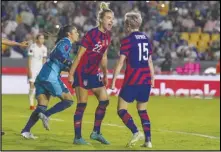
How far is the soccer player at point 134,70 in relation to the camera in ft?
40.1

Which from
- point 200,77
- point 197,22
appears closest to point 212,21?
point 197,22

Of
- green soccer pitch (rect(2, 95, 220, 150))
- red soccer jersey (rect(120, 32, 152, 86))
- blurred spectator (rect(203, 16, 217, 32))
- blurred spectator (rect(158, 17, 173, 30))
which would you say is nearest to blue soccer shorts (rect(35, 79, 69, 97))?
green soccer pitch (rect(2, 95, 220, 150))

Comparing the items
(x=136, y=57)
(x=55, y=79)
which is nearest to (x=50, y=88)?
(x=55, y=79)

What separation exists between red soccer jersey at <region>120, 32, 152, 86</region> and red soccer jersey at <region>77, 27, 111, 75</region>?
483mm

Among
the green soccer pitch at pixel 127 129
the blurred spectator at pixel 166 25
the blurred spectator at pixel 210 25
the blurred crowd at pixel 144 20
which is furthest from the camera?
the blurred spectator at pixel 210 25

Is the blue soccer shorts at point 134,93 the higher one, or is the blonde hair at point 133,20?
the blonde hair at point 133,20

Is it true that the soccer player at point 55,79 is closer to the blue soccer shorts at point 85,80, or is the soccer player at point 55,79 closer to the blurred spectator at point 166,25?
the blue soccer shorts at point 85,80

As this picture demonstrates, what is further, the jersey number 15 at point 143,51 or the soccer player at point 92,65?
the soccer player at point 92,65

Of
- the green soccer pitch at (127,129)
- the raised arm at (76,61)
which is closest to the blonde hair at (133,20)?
the raised arm at (76,61)

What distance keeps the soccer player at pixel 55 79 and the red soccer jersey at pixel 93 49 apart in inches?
14.7

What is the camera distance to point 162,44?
32562mm

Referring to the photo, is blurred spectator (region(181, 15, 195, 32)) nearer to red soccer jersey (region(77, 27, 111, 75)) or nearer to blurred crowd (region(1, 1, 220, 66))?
blurred crowd (region(1, 1, 220, 66))

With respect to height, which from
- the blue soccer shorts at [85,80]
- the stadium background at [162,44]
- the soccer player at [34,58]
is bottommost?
the stadium background at [162,44]

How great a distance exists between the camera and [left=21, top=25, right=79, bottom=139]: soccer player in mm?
12984
